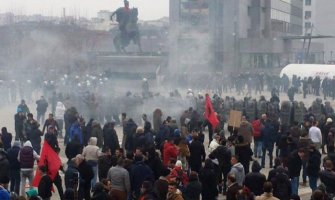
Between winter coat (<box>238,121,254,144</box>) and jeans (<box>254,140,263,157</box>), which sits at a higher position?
winter coat (<box>238,121,254,144</box>)

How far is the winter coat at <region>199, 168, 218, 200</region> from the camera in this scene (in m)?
14.8

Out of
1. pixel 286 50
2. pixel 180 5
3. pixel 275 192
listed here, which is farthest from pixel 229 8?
pixel 275 192

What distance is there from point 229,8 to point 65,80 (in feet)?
91.9

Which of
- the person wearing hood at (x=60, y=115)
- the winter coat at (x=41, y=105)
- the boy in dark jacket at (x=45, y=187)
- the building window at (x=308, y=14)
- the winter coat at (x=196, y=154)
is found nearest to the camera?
the boy in dark jacket at (x=45, y=187)

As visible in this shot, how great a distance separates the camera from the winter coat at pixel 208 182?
581 inches

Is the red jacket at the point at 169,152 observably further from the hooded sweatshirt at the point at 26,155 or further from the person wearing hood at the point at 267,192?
the person wearing hood at the point at 267,192

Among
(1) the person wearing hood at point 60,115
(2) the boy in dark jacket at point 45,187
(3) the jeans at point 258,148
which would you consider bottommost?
(3) the jeans at point 258,148

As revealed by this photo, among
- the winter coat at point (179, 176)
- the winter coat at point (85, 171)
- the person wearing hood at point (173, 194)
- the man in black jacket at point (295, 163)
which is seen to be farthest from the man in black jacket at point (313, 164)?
the person wearing hood at point (173, 194)

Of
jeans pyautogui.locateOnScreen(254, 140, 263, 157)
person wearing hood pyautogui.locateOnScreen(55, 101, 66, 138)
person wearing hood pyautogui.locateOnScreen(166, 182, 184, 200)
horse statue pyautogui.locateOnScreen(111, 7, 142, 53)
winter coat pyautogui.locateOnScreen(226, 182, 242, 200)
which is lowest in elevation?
jeans pyautogui.locateOnScreen(254, 140, 263, 157)

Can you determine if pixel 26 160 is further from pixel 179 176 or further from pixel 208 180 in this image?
pixel 208 180

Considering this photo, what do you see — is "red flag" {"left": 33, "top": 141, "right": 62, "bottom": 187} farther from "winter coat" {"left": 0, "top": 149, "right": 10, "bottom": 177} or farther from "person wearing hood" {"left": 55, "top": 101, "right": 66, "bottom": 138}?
"person wearing hood" {"left": 55, "top": 101, "right": 66, "bottom": 138}

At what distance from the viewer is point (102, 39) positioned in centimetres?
10544

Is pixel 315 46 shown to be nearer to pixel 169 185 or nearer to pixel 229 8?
pixel 229 8

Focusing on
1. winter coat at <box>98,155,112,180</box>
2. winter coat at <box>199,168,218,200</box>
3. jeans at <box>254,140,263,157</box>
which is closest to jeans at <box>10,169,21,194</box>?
winter coat at <box>98,155,112,180</box>
